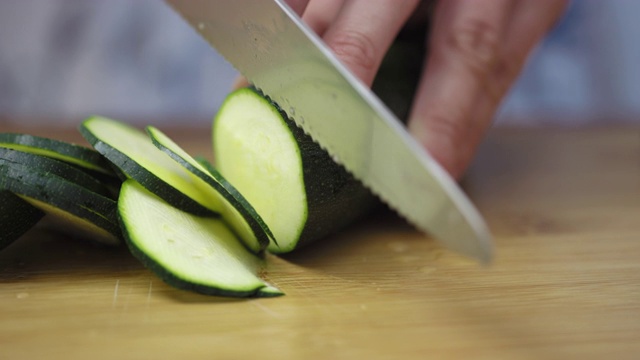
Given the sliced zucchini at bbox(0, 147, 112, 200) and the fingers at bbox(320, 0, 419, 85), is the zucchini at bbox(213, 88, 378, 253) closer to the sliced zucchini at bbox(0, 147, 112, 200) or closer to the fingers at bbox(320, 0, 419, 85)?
the fingers at bbox(320, 0, 419, 85)

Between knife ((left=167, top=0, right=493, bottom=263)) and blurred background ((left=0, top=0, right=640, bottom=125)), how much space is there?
123 cm

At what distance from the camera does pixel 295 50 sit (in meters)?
1.39

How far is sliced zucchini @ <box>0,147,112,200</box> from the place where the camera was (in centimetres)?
143

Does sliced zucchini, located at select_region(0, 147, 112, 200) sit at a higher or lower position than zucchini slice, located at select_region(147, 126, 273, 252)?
higher

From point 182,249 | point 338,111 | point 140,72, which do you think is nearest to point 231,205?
point 182,249

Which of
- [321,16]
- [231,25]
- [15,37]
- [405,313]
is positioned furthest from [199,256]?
[15,37]

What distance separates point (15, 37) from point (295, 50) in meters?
1.92

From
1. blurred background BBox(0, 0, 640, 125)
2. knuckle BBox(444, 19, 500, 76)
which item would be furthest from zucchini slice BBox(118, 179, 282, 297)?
blurred background BBox(0, 0, 640, 125)

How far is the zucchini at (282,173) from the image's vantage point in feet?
5.00

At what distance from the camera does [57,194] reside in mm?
1367

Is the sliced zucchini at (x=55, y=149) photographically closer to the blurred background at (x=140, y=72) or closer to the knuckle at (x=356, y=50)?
the knuckle at (x=356, y=50)

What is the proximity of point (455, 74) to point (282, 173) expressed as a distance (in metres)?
0.61

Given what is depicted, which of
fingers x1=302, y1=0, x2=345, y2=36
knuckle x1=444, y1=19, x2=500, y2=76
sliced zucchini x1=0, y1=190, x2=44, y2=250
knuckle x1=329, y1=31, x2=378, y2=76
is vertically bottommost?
sliced zucchini x1=0, y1=190, x2=44, y2=250

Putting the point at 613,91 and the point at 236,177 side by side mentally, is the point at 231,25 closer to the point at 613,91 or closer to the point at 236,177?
the point at 236,177
